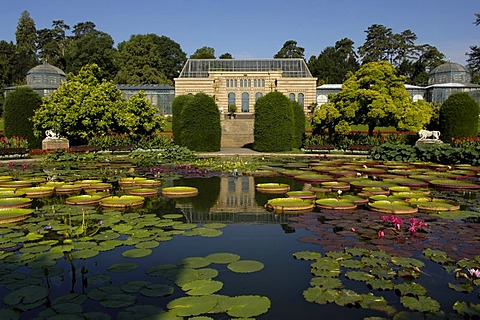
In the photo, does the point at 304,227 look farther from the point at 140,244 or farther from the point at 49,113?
the point at 49,113

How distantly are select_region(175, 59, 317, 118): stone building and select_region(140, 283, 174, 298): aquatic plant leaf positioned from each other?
52.6m

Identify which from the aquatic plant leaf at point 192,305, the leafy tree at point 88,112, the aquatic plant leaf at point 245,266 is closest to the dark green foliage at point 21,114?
the leafy tree at point 88,112

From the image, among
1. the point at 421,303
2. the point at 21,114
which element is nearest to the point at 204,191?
the point at 421,303

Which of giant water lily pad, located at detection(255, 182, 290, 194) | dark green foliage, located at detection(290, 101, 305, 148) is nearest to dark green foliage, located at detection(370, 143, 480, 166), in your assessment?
dark green foliage, located at detection(290, 101, 305, 148)

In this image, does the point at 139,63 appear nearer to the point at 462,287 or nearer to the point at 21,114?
the point at 21,114

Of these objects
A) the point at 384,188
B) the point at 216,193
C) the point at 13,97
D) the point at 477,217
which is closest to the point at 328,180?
the point at 384,188

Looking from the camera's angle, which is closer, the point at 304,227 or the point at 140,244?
the point at 140,244

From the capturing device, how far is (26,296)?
4441 mm

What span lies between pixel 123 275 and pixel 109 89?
69.3ft

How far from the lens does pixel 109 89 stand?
24656 millimetres

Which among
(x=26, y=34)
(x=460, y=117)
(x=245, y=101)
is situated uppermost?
(x=26, y=34)

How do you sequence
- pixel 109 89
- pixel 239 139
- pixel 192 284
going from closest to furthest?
pixel 192 284, pixel 109 89, pixel 239 139

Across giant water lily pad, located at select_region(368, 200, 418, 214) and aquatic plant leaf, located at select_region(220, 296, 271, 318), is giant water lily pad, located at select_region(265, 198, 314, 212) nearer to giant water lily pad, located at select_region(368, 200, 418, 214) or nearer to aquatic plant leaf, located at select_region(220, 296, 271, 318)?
giant water lily pad, located at select_region(368, 200, 418, 214)

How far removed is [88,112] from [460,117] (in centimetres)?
2150
